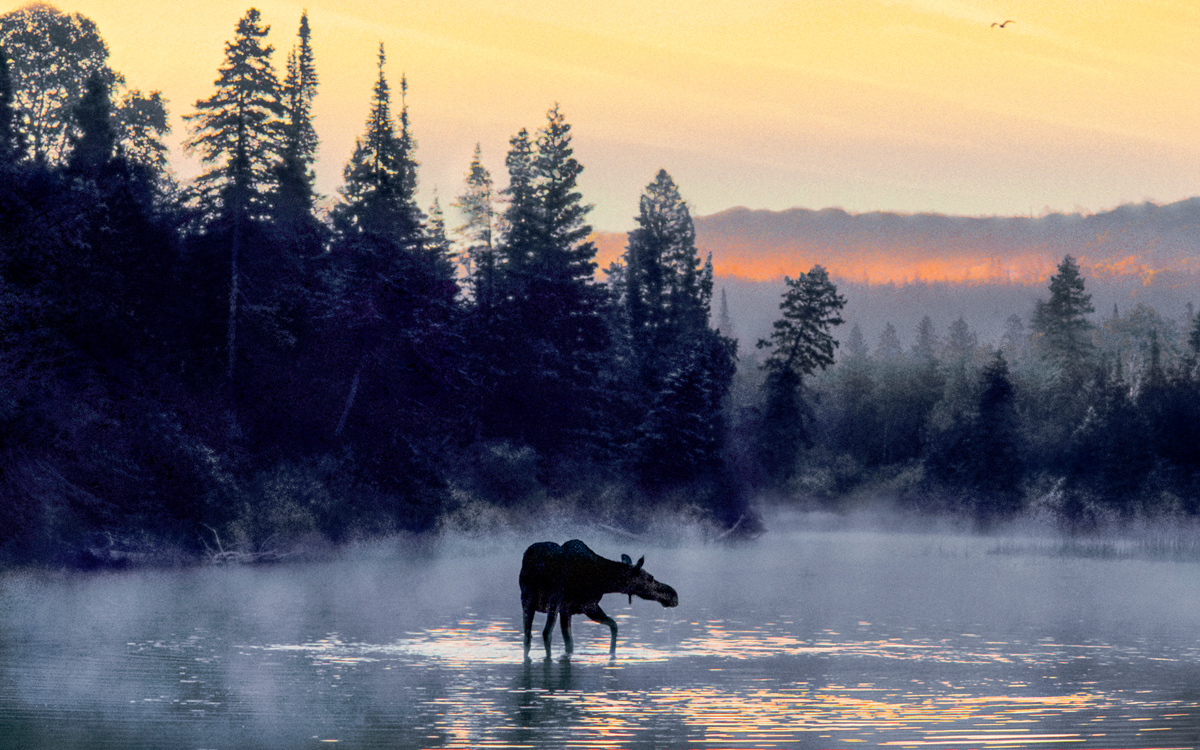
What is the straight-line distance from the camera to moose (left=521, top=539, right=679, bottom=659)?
2373 centimetres

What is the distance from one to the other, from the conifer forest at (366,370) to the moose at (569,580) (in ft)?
80.5

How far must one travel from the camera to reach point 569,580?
2380 centimetres

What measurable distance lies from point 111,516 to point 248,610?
1553 cm

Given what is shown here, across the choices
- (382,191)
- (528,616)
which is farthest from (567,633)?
(382,191)

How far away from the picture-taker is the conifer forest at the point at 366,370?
4812 centimetres

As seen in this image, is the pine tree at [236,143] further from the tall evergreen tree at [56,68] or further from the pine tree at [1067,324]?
the pine tree at [1067,324]

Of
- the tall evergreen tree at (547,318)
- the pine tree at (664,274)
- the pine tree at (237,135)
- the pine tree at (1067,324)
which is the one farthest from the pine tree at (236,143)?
the pine tree at (1067,324)

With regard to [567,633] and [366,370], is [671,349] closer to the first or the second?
[366,370]

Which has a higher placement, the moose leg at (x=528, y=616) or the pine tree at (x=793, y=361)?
the pine tree at (x=793, y=361)

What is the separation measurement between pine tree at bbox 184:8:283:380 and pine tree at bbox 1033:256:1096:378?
85.5 metres

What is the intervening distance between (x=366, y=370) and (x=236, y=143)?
12.9m

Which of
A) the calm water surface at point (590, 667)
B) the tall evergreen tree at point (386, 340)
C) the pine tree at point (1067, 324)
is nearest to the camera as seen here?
the calm water surface at point (590, 667)

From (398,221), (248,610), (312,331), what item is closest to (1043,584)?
(248,610)

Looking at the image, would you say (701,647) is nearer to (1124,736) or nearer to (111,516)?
(1124,736)
